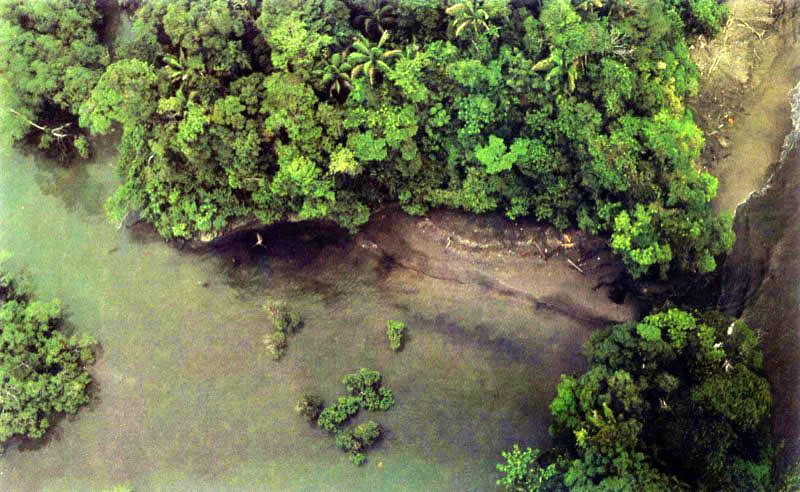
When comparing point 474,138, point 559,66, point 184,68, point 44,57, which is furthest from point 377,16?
point 44,57

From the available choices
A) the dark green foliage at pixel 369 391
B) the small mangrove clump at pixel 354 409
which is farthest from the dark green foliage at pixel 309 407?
the dark green foliage at pixel 369 391

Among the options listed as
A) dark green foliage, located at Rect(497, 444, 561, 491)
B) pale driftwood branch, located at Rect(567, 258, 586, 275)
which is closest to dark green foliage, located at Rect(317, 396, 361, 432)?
dark green foliage, located at Rect(497, 444, 561, 491)

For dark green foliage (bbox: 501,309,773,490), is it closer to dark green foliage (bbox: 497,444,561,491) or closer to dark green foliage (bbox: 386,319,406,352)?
dark green foliage (bbox: 497,444,561,491)

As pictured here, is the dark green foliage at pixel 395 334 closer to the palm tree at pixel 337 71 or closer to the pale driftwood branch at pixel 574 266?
the pale driftwood branch at pixel 574 266

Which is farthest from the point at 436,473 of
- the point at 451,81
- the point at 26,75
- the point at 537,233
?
the point at 26,75

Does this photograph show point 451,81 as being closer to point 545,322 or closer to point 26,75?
point 545,322
